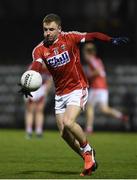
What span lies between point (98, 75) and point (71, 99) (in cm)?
1067

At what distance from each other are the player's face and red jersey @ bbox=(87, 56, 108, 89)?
1030 centimetres

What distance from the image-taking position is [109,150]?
16516 millimetres

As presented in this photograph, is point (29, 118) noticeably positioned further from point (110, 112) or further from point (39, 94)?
point (110, 112)

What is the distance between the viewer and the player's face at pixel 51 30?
39.4ft

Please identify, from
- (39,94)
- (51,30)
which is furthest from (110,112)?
(51,30)

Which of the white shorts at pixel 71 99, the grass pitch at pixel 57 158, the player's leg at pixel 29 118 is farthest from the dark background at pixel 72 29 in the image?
the white shorts at pixel 71 99

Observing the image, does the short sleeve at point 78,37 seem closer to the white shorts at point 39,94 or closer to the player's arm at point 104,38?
the player's arm at point 104,38

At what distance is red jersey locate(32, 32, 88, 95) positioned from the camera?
39.8ft

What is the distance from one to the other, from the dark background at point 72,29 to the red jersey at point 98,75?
142 centimetres

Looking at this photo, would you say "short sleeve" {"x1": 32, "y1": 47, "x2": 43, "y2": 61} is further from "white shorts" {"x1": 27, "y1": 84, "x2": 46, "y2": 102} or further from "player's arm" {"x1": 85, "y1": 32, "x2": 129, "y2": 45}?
"white shorts" {"x1": 27, "y1": 84, "x2": 46, "y2": 102}

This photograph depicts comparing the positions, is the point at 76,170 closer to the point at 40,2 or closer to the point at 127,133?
the point at 127,133

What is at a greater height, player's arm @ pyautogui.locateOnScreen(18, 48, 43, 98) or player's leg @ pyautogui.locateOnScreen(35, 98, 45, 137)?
player's arm @ pyautogui.locateOnScreen(18, 48, 43, 98)

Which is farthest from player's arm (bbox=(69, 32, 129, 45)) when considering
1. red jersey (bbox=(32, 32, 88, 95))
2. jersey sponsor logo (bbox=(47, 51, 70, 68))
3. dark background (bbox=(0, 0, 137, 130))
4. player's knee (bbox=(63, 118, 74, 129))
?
dark background (bbox=(0, 0, 137, 130))

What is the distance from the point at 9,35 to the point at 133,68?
4.99 meters
